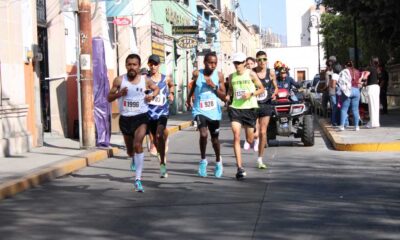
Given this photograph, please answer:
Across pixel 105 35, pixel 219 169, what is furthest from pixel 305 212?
pixel 105 35

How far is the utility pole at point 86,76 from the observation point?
14.6 m

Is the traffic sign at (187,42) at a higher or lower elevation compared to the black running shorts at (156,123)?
higher

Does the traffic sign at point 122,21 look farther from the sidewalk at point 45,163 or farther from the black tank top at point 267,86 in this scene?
the black tank top at point 267,86

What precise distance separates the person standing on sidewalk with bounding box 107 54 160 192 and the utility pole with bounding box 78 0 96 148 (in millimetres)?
5346

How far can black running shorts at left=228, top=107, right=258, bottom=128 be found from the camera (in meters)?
10.3

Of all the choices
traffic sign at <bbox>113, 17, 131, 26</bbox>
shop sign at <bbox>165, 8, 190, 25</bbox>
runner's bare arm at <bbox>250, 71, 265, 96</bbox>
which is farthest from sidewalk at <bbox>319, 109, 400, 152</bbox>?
shop sign at <bbox>165, 8, 190, 25</bbox>

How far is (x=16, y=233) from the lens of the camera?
6.97 m

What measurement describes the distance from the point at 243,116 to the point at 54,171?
11.1 ft

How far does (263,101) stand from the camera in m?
11.5

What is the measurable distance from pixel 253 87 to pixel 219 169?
1372mm

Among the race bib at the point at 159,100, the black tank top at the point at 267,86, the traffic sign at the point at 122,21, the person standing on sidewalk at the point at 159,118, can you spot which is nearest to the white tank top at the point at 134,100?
the person standing on sidewalk at the point at 159,118

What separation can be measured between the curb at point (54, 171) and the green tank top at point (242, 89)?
3.26 metres

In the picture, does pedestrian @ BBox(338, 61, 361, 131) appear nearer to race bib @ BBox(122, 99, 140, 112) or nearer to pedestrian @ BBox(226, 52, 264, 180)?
pedestrian @ BBox(226, 52, 264, 180)

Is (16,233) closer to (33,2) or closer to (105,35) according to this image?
(33,2)
